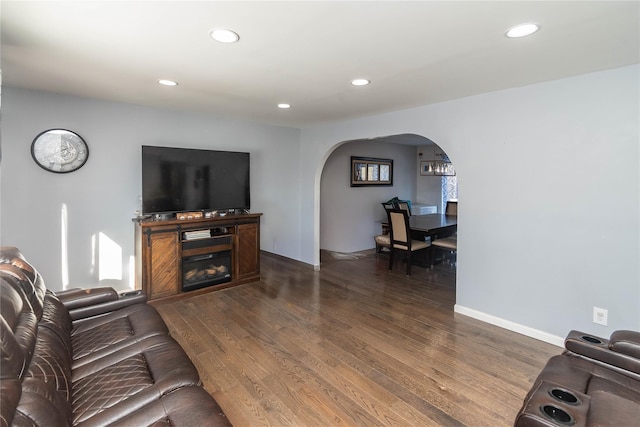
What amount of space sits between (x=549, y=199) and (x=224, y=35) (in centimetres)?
292

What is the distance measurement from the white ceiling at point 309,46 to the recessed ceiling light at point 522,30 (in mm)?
39

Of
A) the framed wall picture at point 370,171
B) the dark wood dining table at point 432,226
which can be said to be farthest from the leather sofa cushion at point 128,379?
the framed wall picture at point 370,171

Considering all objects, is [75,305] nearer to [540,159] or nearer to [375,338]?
[375,338]

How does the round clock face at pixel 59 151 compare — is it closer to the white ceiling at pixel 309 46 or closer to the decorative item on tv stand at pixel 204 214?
the white ceiling at pixel 309 46

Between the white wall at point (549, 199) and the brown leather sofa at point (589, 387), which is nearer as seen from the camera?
the brown leather sofa at point (589, 387)

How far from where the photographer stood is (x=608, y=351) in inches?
66.7

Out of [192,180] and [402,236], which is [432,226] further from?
[192,180]

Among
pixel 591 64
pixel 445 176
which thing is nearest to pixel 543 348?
pixel 591 64

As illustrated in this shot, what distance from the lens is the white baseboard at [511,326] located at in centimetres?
289

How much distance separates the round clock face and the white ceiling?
18.5 inches

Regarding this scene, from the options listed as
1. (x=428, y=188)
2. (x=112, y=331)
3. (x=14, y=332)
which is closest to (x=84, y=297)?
A: (x=112, y=331)

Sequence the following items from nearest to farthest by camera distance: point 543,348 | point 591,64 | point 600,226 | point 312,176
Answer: point 591,64
point 600,226
point 543,348
point 312,176

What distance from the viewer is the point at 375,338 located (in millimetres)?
2959

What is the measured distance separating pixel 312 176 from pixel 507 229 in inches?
119
